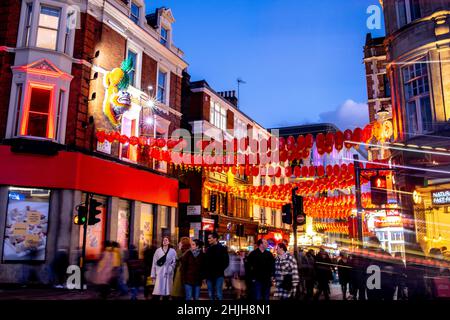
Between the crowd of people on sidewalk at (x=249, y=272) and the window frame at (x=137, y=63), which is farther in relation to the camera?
the window frame at (x=137, y=63)

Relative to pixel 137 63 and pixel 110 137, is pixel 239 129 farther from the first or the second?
pixel 110 137

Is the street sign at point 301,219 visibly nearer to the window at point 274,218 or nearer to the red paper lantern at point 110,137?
the red paper lantern at point 110,137

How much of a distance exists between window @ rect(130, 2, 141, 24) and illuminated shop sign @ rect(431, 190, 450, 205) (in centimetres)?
1760

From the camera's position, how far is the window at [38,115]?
1773 centimetres

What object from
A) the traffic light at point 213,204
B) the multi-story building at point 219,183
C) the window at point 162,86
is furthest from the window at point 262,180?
the window at point 162,86

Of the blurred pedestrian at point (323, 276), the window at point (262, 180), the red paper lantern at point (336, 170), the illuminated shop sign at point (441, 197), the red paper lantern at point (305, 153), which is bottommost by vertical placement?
the blurred pedestrian at point (323, 276)

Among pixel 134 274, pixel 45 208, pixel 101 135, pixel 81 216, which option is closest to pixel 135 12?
pixel 101 135

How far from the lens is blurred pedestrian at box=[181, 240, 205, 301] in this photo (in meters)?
10.9

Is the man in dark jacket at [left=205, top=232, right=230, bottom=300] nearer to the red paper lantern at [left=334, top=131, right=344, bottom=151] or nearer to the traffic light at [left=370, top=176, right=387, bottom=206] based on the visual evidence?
the traffic light at [left=370, top=176, right=387, bottom=206]

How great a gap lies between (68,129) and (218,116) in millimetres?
17647

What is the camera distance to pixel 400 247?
17094 mm

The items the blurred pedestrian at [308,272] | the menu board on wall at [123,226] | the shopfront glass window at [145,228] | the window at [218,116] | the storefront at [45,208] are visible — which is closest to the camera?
the blurred pedestrian at [308,272]

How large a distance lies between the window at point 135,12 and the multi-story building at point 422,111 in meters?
13.6

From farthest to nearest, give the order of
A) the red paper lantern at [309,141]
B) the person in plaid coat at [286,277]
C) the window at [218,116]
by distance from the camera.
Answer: the window at [218,116] < the red paper lantern at [309,141] < the person in plaid coat at [286,277]
